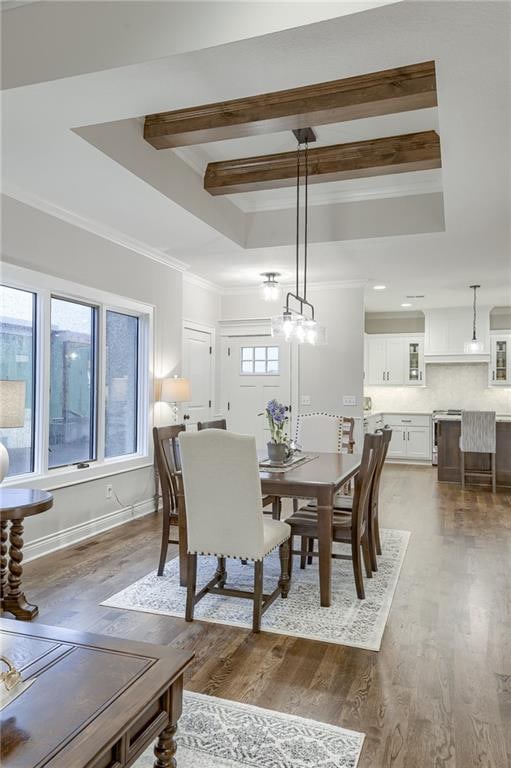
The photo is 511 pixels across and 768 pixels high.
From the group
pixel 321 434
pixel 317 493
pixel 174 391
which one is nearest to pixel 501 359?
pixel 321 434

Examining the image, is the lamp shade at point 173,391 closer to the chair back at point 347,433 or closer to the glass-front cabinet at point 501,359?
the chair back at point 347,433

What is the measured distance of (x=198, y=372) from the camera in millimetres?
6719

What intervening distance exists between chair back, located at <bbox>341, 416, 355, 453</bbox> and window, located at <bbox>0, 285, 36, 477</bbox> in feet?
9.99

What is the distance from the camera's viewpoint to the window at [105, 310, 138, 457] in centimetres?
500

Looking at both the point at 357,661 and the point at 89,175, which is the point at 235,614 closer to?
the point at 357,661

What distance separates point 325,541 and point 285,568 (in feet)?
1.08

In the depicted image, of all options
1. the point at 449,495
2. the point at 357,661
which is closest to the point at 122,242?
the point at 357,661

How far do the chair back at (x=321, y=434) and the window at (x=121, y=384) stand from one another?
1.70m

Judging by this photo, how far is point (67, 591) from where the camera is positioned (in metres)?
3.34

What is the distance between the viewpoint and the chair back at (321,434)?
509 centimetres

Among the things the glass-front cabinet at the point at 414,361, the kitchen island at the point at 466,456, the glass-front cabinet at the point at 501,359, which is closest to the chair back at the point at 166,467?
the kitchen island at the point at 466,456

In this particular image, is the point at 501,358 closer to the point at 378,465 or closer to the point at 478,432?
the point at 478,432

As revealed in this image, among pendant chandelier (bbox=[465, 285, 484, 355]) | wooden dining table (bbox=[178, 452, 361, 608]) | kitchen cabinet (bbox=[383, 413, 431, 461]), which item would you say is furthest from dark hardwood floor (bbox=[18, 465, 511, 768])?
kitchen cabinet (bbox=[383, 413, 431, 461])

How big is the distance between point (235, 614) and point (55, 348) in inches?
99.0
